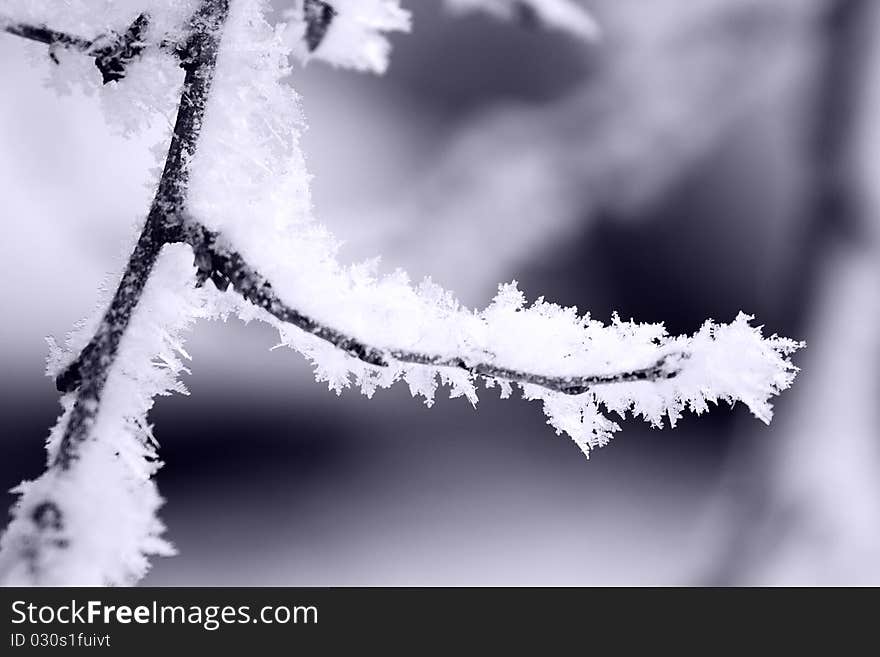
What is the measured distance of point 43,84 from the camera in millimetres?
771

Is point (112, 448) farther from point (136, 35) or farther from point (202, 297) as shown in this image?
point (136, 35)

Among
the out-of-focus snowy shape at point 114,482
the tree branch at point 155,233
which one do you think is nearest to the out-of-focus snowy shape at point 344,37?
the tree branch at point 155,233

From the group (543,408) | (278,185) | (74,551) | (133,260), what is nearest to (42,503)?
(74,551)

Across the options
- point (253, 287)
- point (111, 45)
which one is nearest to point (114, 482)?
point (253, 287)

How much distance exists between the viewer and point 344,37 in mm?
758

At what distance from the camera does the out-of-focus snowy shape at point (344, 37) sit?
2.47 ft

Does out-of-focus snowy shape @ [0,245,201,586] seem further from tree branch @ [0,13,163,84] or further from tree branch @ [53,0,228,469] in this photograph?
tree branch @ [0,13,163,84]

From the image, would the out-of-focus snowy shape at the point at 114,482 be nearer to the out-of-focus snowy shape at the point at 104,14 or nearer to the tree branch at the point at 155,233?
the tree branch at the point at 155,233

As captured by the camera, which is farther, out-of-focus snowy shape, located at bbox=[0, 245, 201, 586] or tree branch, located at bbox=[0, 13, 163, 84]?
tree branch, located at bbox=[0, 13, 163, 84]

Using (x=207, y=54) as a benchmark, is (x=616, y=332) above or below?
below

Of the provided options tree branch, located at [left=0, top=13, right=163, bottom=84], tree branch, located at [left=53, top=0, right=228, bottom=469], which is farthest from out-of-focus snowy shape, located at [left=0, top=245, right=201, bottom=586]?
Answer: tree branch, located at [left=0, top=13, right=163, bottom=84]

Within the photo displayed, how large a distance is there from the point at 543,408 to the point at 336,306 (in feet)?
0.93

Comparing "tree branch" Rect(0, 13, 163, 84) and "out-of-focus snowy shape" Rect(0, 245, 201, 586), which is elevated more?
"tree branch" Rect(0, 13, 163, 84)

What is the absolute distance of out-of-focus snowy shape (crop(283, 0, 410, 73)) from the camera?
0.75 m
